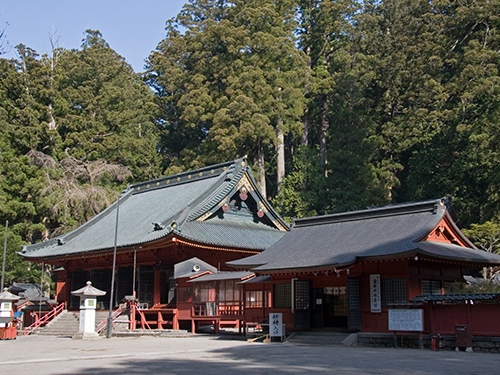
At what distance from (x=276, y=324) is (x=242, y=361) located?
24.0ft

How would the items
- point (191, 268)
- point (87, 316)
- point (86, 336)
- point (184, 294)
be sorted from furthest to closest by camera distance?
point (184, 294)
point (191, 268)
point (87, 316)
point (86, 336)

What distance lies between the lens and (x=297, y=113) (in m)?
49.3

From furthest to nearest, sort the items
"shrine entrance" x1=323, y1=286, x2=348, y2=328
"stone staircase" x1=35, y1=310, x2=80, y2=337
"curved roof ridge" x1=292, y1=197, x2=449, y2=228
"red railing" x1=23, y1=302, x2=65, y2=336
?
"red railing" x1=23, y1=302, x2=65, y2=336 → "stone staircase" x1=35, y1=310, x2=80, y2=337 → "shrine entrance" x1=323, y1=286, x2=348, y2=328 → "curved roof ridge" x1=292, y1=197, x2=449, y2=228

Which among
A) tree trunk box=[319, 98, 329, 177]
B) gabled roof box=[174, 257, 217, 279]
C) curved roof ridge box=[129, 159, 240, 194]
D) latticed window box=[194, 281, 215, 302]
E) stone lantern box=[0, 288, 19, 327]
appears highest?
tree trunk box=[319, 98, 329, 177]

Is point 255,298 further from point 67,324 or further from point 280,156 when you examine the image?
point 280,156

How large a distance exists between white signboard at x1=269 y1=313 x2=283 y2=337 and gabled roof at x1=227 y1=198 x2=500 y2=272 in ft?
5.37

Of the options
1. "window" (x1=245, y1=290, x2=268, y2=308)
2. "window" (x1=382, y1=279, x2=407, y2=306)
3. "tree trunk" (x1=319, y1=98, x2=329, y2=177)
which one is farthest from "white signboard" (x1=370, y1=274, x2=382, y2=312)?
"tree trunk" (x1=319, y1=98, x2=329, y2=177)

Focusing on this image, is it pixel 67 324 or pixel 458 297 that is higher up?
pixel 458 297

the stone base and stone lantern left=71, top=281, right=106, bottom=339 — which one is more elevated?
stone lantern left=71, top=281, right=106, bottom=339

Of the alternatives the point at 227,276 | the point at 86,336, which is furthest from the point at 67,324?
the point at 227,276

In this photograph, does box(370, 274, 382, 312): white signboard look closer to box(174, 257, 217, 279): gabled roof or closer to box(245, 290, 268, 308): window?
box(245, 290, 268, 308): window

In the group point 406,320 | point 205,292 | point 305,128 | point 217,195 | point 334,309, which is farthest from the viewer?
point 305,128

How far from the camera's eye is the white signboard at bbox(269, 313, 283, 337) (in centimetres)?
2114

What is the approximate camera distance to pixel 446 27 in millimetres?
47844
